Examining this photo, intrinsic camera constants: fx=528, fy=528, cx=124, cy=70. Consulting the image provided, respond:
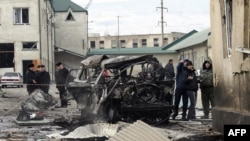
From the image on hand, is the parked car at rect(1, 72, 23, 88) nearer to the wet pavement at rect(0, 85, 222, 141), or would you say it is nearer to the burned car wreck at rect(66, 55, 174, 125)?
the wet pavement at rect(0, 85, 222, 141)

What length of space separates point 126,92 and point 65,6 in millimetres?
54732

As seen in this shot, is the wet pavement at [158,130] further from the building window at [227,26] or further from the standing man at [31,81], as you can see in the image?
the building window at [227,26]

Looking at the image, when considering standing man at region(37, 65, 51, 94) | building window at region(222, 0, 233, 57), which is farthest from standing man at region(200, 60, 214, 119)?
standing man at region(37, 65, 51, 94)

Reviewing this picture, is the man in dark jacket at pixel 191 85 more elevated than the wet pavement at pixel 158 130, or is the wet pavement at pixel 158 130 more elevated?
the man in dark jacket at pixel 191 85

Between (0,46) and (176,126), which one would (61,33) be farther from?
(176,126)

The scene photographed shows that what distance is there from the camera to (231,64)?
1029 cm

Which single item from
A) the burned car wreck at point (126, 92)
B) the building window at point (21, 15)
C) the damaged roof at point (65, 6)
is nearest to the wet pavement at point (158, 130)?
the burned car wreck at point (126, 92)

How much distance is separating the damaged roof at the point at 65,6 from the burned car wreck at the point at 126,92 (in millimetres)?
53022

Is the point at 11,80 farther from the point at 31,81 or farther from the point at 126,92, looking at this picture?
the point at 126,92

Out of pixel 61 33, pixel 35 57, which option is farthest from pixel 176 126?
pixel 61 33

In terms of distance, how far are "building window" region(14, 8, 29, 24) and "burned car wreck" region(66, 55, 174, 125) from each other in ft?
123

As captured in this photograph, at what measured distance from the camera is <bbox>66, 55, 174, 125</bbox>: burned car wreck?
13164 millimetres

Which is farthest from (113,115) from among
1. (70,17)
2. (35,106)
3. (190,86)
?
(70,17)

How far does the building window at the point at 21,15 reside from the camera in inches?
1977
